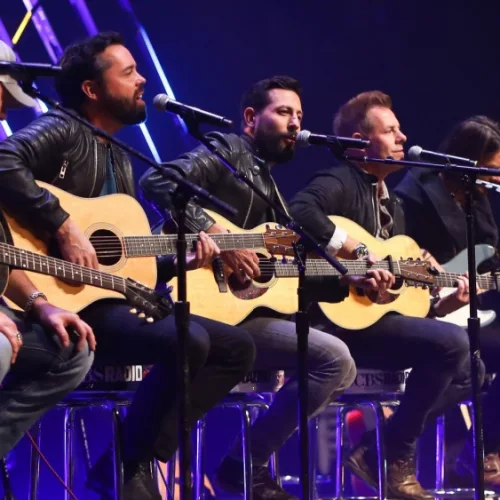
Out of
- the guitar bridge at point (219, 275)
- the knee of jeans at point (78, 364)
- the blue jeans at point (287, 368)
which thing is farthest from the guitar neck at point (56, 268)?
the blue jeans at point (287, 368)

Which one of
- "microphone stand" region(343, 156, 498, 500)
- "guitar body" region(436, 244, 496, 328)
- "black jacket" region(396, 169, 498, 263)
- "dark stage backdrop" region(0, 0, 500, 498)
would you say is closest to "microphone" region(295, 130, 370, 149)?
"microphone stand" region(343, 156, 498, 500)

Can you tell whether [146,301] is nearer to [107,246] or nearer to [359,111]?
[107,246]

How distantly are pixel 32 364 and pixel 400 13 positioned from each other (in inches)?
170

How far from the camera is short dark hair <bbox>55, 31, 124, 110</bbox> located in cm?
404

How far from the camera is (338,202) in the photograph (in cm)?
486

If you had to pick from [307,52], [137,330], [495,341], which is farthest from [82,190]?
[307,52]

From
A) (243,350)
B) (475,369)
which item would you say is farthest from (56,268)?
(475,369)

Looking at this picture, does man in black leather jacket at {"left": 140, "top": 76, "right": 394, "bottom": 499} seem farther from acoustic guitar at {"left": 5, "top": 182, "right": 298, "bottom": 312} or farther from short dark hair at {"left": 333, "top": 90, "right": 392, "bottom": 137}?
short dark hair at {"left": 333, "top": 90, "right": 392, "bottom": 137}

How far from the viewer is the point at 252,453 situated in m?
4.24

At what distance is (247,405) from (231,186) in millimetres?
1020

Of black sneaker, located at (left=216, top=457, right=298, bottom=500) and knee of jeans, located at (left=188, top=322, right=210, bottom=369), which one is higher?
knee of jeans, located at (left=188, top=322, right=210, bottom=369)

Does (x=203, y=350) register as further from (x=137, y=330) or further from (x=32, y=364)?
(x=32, y=364)

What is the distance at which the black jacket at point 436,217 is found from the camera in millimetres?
5383

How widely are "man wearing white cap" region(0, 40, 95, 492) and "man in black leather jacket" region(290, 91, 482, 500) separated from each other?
1652 mm
